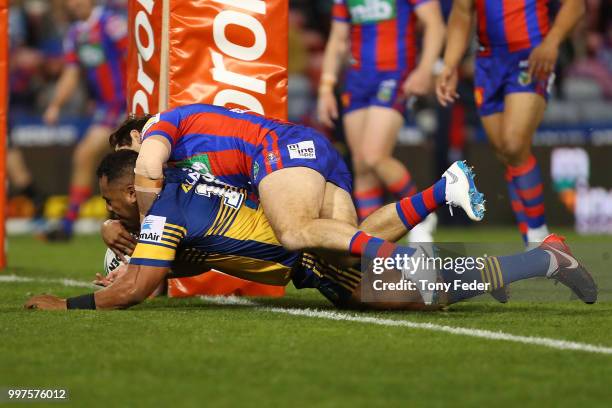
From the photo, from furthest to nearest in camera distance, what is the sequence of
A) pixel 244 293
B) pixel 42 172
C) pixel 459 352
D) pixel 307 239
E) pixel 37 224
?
pixel 42 172, pixel 37 224, pixel 244 293, pixel 307 239, pixel 459 352

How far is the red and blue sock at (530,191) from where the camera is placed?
6.95 m

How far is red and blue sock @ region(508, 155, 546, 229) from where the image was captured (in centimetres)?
695

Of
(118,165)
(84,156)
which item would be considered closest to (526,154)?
(118,165)

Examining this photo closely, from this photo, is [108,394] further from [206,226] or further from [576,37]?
[576,37]

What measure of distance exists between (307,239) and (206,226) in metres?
0.48

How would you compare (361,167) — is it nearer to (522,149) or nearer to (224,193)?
(522,149)

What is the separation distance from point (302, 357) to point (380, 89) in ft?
15.0

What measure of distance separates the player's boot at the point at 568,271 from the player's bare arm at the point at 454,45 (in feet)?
6.98

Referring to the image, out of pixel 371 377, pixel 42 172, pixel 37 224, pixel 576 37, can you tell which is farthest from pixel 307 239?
pixel 576 37

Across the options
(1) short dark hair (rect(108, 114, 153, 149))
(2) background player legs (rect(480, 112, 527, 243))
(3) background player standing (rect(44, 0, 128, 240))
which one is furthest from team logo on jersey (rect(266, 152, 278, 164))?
(3) background player standing (rect(44, 0, 128, 240))

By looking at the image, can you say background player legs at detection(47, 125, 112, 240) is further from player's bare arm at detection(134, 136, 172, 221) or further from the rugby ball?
player's bare arm at detection(134, 136, 172, 221)

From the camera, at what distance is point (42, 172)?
44.5 feet

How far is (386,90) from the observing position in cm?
827

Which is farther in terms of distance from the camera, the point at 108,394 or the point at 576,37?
the point at 576,37
